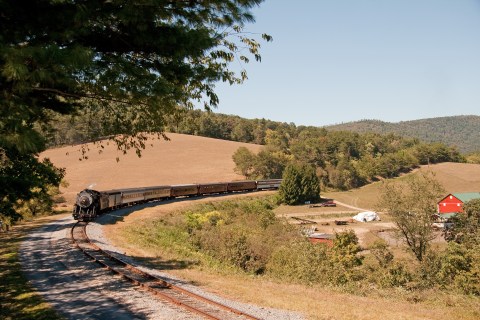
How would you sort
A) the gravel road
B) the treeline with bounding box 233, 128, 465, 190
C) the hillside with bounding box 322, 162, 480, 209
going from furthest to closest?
the treeline with bounding box 233, 128, 465, 190 < the hillside with bounding box 322, 162, 480, 209 < the gravel road

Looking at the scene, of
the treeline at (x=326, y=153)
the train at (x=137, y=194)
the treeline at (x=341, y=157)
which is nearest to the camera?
the train at (x=137, y=194)

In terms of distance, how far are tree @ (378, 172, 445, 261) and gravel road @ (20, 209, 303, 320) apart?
24.9 meters

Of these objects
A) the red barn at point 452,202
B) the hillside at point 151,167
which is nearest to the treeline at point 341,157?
the hillside at point 151,167

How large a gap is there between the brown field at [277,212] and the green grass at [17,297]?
487 cm

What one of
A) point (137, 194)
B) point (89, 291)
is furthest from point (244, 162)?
point (89, 291)

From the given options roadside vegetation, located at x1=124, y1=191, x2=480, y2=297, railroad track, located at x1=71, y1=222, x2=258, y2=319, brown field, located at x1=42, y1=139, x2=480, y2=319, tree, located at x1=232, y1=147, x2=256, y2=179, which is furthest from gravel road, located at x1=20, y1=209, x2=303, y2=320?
tree, located at x1=232, y1=147, x2=256, y2=179

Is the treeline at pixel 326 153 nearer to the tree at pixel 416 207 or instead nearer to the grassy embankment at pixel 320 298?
the tree at pixel 416 207

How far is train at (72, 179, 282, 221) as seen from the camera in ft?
109

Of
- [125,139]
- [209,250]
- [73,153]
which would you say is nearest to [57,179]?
[125,139]

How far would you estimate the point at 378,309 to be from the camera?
497 inches

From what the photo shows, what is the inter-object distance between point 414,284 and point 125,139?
28180 millimetres

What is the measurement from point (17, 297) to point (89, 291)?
2383 mm

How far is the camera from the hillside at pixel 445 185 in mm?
91988

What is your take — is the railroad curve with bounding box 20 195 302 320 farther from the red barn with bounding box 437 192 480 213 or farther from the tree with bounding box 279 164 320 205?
the red barn with bounding box 437 192 480 213
